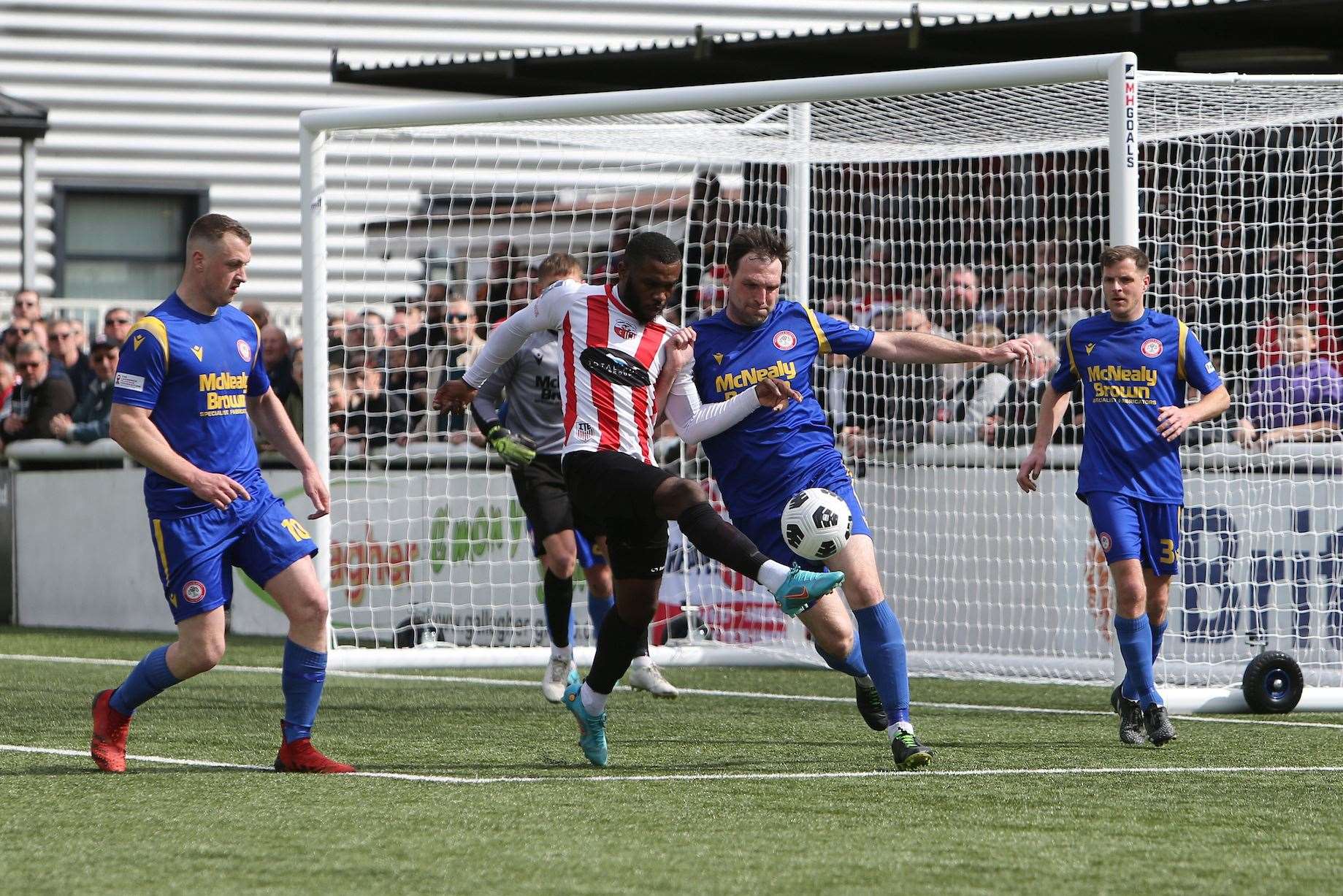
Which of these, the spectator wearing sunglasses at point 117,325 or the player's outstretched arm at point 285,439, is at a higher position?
the spectator wearing sunglasses at point 117,325

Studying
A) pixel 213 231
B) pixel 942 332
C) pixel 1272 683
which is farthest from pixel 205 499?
pixel 942 332

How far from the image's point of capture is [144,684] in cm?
702

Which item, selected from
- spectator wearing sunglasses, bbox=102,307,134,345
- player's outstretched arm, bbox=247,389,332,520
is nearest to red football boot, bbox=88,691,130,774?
player's outstretched arm, bbox=247,389,332,520

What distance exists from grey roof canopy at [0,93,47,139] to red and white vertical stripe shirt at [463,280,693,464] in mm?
13019

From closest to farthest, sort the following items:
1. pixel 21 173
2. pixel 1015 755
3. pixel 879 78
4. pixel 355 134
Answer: pixel 1015 755 < pixel 879 78 < pixel 355 134 < pixel 21 173

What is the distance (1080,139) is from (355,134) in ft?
14.0

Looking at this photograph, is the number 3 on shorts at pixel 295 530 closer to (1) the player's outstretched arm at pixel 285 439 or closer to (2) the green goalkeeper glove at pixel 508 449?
(1) the player's outstretched arm at pixel 285 439

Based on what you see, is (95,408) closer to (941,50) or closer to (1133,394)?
(941,50)

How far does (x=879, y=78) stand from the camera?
9.94m

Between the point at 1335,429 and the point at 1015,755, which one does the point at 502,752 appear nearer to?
the point at 1015,755

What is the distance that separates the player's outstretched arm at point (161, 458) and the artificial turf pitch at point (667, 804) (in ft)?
3.16

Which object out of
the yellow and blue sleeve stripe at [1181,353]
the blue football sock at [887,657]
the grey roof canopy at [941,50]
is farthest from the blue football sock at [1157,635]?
the grey roof canopy at [941,50]

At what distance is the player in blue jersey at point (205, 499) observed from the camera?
22.1ft

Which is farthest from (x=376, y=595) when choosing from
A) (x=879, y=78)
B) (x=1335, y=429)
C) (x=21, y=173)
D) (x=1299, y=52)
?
(x=21, y=173)
